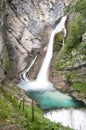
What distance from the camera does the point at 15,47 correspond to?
Result: 64.9 meters

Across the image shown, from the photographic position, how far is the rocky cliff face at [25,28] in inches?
2476

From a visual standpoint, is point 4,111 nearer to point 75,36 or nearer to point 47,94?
point 47,94

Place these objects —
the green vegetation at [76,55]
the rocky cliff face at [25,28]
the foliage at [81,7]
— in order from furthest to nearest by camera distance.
A: 1. the foliage at [81,7]
2. the rocky cliff face at [25,28]
3. the green vegetation at [76,55]

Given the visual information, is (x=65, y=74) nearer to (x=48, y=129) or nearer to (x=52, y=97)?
(x=52, y=97)

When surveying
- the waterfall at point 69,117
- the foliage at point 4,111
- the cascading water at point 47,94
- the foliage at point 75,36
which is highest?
the foliage at point 75,36

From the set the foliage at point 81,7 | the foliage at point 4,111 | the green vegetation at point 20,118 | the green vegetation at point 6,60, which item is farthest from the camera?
the foliage at point 81,7

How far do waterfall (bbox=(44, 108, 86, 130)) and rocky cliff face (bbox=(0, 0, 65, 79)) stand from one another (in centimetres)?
1725

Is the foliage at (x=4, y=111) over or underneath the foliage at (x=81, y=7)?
underneath

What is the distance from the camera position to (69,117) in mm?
43406

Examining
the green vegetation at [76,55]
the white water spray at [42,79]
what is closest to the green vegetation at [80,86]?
the green vegetation at [76,55]

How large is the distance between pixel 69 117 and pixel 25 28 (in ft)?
102

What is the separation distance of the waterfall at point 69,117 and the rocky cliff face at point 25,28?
17.3 meters

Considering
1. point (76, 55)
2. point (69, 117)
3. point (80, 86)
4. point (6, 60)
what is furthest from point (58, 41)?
point (69, 117)

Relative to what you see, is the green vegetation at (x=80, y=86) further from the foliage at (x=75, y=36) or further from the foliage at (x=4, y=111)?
the foliage at (x=4, y=111)
